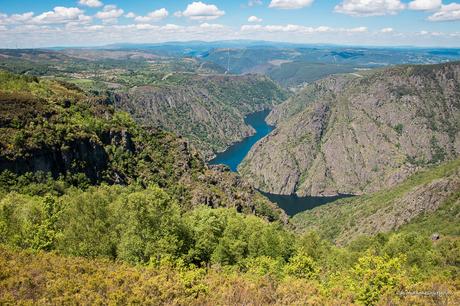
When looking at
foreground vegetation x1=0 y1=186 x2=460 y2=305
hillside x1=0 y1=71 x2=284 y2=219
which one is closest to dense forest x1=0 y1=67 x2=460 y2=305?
foreground vegetation x1=0 y1=186 x2=460 y2=305

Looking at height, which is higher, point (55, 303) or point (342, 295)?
point (55, 303)

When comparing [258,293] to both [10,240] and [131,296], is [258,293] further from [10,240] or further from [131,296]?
[10,240]

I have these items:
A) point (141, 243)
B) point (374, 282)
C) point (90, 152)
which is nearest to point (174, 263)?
point (141, 243)

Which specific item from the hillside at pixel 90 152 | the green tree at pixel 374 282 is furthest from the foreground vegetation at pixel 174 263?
the hillside at pixel 90 152

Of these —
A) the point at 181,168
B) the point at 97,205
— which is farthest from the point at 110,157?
the point at 97,205

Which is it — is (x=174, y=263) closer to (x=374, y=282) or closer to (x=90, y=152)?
(x=374, y=282)

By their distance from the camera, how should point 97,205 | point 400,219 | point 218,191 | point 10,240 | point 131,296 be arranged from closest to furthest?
point 131,296 → point 10,240 → point 97,205 → point 218,191 → point 400,219

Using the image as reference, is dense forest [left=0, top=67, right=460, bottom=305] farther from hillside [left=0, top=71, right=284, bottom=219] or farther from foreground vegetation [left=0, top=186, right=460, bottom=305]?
hillside [left=0, top=71, right=284, bottom=219]
